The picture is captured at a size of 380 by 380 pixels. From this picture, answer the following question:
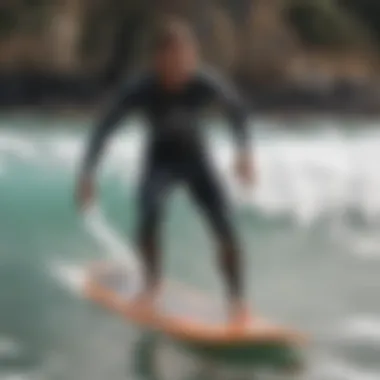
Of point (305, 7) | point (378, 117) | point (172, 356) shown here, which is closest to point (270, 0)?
point (305, 7)

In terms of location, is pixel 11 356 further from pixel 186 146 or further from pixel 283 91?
pixel 283 91

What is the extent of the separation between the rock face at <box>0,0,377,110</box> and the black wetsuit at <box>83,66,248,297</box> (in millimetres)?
39

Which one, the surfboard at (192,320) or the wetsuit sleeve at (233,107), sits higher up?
the wetsuit sleeve at (233,107)

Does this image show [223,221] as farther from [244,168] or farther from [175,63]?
[175,63]

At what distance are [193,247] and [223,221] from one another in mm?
42

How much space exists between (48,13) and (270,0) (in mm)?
238

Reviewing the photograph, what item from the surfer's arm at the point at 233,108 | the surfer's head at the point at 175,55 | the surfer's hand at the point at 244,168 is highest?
the surfer's head at the point at 175,55

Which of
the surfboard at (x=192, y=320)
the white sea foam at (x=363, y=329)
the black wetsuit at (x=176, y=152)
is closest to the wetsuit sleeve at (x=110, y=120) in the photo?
the black wetsuit at (x=176, y=152)

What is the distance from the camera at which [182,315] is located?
3.91ft

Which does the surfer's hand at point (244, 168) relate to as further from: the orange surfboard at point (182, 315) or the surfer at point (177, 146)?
the orange surfboard at point (182, 315)

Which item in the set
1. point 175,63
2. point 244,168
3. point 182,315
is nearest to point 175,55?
point 175,63

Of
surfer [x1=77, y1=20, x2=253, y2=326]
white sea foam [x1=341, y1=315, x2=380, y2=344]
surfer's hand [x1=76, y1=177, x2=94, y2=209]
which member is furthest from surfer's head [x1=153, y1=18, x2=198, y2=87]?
white sea foam [x1=341, y1=315, x2=380, y2=344]

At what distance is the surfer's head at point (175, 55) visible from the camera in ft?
3.89

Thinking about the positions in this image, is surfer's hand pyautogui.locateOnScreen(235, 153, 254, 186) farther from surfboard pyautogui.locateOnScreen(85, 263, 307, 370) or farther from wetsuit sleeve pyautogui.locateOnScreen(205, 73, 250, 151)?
surfboard pyautogui.locateOnScreen(85, 263, 307, 370)
